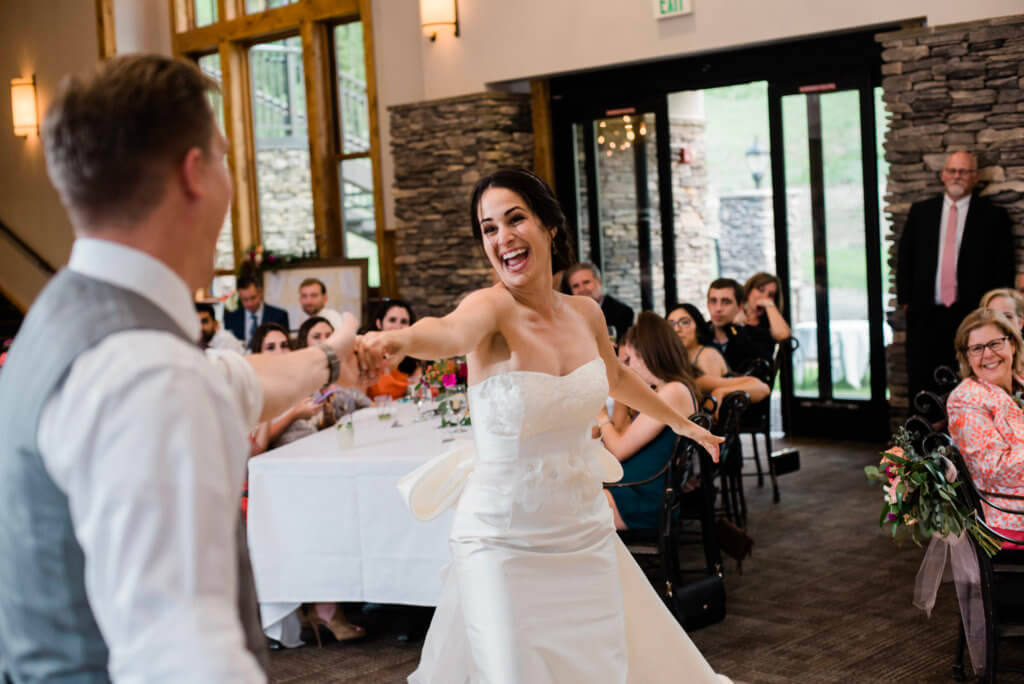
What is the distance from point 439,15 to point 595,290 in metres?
3.29

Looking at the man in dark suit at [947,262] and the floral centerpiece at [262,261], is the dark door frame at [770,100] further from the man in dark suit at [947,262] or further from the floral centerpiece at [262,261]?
the floral centerpiece at [262,261]

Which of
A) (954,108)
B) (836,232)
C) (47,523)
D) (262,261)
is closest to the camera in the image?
(47,523)

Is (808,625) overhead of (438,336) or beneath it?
beneath

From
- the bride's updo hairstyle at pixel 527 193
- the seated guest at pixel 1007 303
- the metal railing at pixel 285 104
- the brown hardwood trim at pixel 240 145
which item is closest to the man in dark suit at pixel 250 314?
the brown hardwood trim at pixel 240 145

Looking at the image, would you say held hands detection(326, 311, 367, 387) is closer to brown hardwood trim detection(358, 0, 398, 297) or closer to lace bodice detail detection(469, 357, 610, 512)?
lace bodice detail detection(469, 357, 610, 512)

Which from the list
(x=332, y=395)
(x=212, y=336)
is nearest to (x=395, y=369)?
(x=332, y=395)

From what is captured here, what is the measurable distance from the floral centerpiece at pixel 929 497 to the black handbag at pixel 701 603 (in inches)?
41.3

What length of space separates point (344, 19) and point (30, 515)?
9.74 m

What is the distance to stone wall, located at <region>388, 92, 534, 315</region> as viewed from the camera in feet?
29.2

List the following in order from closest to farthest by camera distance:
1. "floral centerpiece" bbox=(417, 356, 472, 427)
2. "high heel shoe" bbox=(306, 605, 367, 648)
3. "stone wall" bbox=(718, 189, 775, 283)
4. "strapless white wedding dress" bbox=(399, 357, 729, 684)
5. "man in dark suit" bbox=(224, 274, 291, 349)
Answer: "strapless white wedding dress" bbox=(399, 357, 729, 684) → "high heel shoe" bbox=(306, 605, 367, 648) → "floral centerpiece" bbox=(417, 356, 472, 427) → "man in dark suit" bbox=(224, 274, 291, 349) → "stone wall" bbox=(718, 189, 775, 283)

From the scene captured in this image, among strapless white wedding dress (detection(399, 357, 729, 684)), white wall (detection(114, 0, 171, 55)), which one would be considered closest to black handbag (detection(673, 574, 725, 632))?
strapless white wedding dress (detection(399, 357, 729, 684))

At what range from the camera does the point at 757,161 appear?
1439 cm

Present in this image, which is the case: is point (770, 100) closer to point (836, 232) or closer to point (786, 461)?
point (836, 232)

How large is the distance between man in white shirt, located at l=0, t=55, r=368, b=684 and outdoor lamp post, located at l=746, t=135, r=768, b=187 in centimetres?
1373
